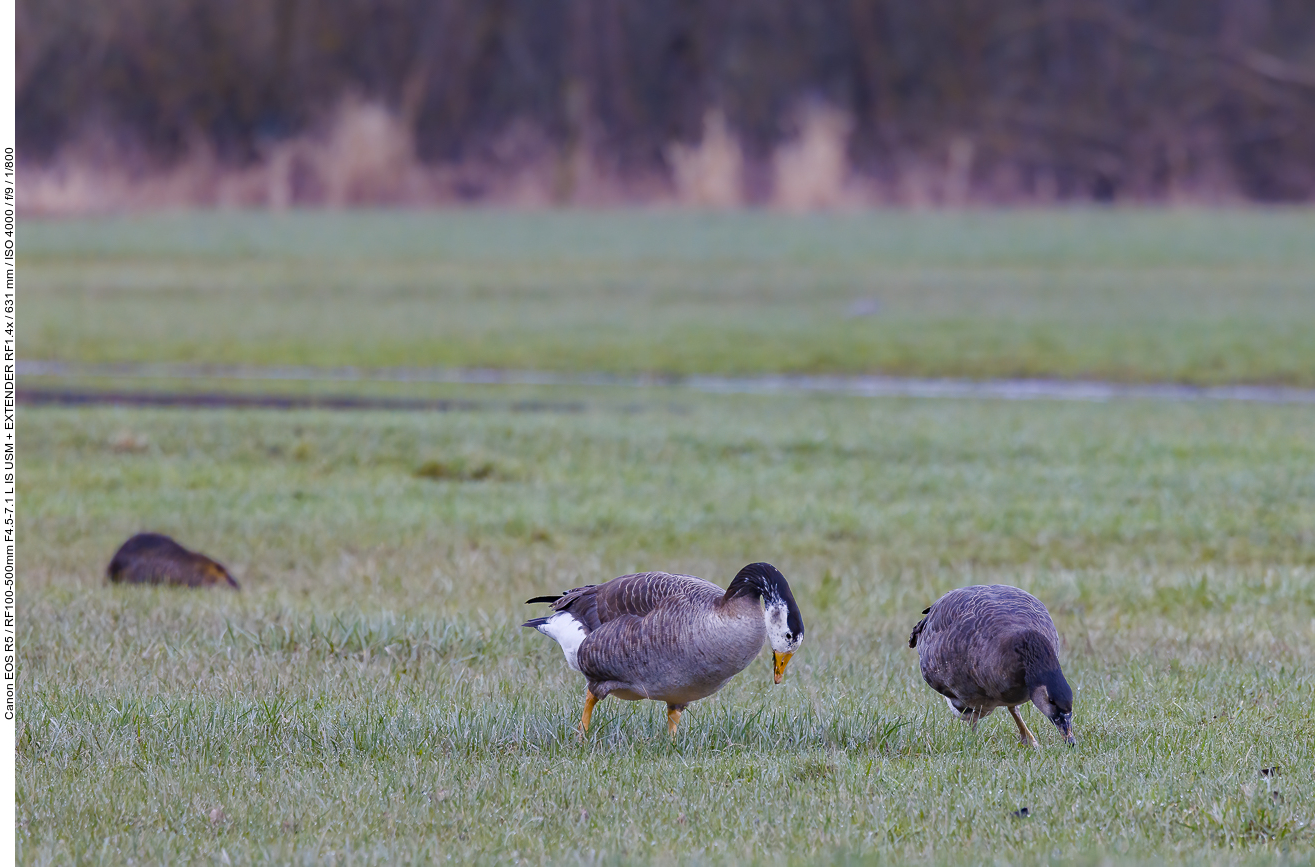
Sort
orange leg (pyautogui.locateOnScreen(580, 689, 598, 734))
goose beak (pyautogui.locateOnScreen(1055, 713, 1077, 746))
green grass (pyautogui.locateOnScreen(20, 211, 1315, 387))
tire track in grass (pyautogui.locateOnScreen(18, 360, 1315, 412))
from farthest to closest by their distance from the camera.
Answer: green grass (pyautogui.locateOnScreen(20, 211, 1315, 387)) → tire track in grass (pyautogui.locateOnScreen(18, 360, 1315, 412)) → orange leg (pyautogui.locateOnScreen(580, 689, 598, 734)) → goose beak (pyautogui.locateOnScreen(1055, 713, 1077, 746))

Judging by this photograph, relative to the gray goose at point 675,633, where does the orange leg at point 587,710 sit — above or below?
below

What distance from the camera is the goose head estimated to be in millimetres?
5285

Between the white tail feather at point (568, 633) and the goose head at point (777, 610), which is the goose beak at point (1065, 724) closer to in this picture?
the goose head at point (777, 610)

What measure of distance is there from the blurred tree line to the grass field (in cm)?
1437

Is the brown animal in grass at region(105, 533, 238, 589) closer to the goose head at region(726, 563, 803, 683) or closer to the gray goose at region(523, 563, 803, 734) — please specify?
the gray goose at region(523, 563, 803, 734)

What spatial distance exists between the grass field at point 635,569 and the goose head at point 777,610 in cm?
37

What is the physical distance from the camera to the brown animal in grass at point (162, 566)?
8.91m

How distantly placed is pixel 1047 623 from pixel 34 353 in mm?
17903

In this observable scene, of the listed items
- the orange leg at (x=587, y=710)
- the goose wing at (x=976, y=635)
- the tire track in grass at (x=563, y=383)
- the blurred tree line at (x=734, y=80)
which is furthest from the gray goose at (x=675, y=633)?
the blurred tree line at (x=734, y=80)

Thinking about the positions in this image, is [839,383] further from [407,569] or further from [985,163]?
[985,163]

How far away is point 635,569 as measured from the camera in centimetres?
966

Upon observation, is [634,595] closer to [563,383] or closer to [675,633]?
[675,633]

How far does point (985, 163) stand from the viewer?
36.1 meters

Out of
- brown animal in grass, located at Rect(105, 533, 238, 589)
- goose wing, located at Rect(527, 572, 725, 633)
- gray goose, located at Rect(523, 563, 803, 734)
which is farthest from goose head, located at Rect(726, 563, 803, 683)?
brown animal in grass, located at Rect(105, 533, 238, 589)
